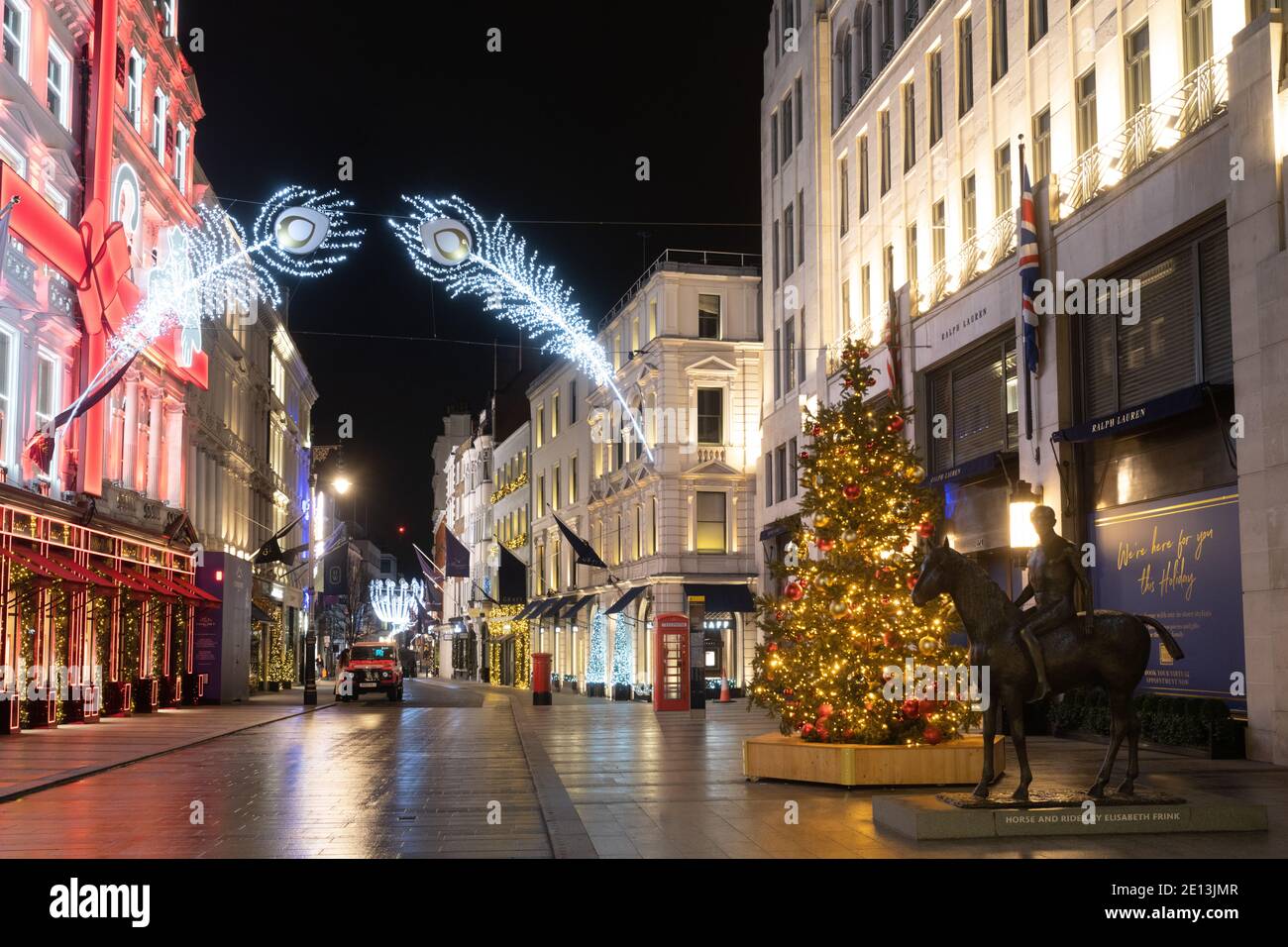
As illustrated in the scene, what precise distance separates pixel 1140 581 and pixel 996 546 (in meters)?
5.58

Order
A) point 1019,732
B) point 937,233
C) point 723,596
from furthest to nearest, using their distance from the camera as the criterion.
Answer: point 723,596 < point 937,233 < point 1019,732

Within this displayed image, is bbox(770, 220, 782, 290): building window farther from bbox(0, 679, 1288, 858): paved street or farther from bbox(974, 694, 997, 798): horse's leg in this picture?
bbox(974, 694, 997, 798): horse's leg

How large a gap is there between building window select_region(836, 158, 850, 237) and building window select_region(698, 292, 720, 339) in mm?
13231

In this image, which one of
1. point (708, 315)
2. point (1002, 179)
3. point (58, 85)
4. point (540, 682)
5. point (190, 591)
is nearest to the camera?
point (1002, 179)

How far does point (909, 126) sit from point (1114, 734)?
24.7 meters

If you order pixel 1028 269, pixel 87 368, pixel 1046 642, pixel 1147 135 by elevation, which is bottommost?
pixel 1046 642

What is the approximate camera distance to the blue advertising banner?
20109mm

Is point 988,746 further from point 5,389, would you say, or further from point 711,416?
point 711,416

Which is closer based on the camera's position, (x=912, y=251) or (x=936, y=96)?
(x=936, y=96)

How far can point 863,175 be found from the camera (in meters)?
37.8

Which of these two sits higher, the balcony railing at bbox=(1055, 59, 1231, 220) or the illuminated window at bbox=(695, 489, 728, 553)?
the balcony railing at bbox=(1055, 59, 1231, 220)

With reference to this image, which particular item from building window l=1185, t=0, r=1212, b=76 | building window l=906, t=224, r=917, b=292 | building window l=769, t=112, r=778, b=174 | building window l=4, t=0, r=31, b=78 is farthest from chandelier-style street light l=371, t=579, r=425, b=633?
building window l=1185, t=0, r=1212, b=76

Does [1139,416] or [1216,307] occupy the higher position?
[1216,307]

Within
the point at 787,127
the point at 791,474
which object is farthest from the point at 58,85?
the point at 791,474
